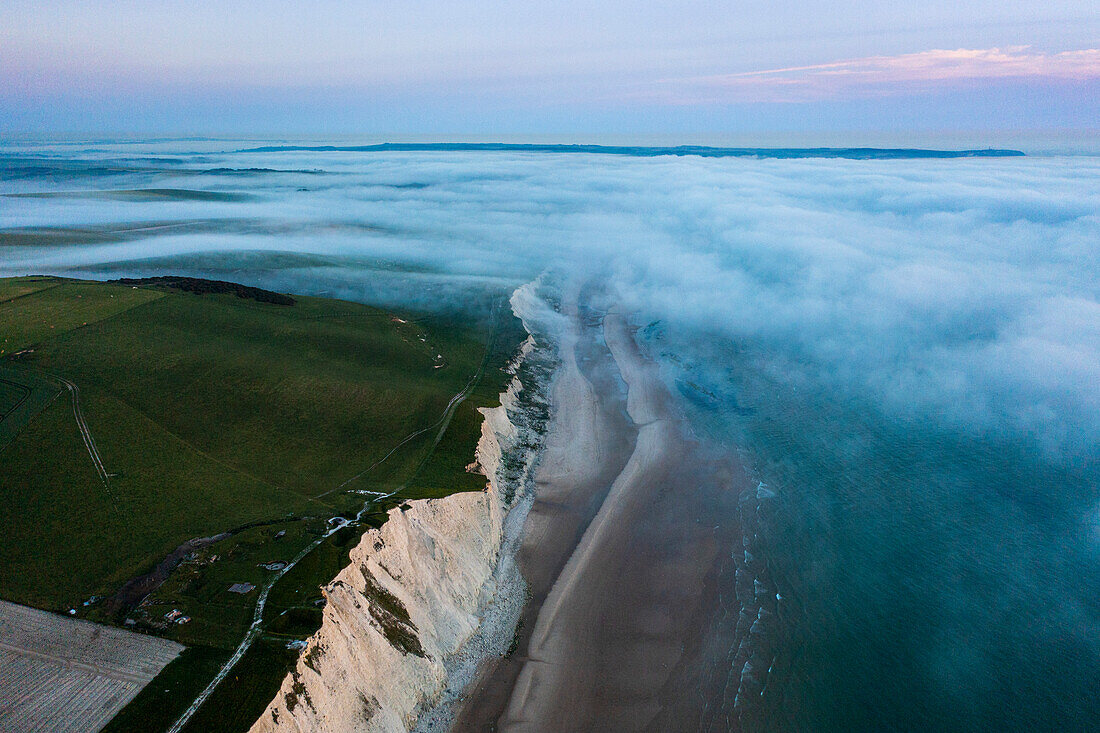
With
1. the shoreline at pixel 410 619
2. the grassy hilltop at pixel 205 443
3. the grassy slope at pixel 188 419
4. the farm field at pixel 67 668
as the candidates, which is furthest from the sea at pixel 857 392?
the farm field at pixel 67 668

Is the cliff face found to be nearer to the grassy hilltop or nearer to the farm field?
the grassy hilltop

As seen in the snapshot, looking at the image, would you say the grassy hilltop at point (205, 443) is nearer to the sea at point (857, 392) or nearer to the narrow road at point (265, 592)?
the narrow road at point (265, 592)

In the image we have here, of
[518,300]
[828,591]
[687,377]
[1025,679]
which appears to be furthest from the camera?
[518,300]

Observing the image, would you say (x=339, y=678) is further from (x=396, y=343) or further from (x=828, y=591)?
(x=396, y=343)

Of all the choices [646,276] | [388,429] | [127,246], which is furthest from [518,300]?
[127,246]

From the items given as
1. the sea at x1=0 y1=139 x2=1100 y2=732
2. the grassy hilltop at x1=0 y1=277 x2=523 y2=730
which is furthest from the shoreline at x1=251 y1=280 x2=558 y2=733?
the sea at x1=0 y1=139 x2=1100 y2=732
